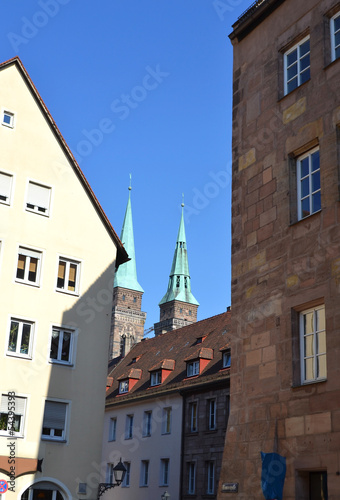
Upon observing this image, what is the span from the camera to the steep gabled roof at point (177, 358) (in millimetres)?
37281

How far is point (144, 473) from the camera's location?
38.3 metres

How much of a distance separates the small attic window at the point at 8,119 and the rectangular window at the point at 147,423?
21104mm

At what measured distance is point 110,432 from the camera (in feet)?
141

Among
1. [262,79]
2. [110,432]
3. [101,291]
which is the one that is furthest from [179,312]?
[262,79]

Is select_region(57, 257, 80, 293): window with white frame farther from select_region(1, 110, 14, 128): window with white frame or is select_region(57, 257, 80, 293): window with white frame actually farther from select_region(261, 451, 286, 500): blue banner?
select_region(261, 451, 286, 500): blue banner

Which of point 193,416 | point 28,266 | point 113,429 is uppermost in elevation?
point 28,266

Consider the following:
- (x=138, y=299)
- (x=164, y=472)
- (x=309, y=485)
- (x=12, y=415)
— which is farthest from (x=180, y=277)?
(x=309, y=485)

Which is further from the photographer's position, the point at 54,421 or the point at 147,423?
the point at 147,423

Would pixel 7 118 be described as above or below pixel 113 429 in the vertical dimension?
above

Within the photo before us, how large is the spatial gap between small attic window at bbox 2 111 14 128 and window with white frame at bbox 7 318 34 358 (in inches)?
269

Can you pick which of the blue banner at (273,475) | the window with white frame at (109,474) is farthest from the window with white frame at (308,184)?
the window with white frame at (109,474)

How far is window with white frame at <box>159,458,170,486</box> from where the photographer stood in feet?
120

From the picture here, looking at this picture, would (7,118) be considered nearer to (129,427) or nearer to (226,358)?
(226,358)

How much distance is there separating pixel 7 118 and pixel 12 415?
1011 cm
